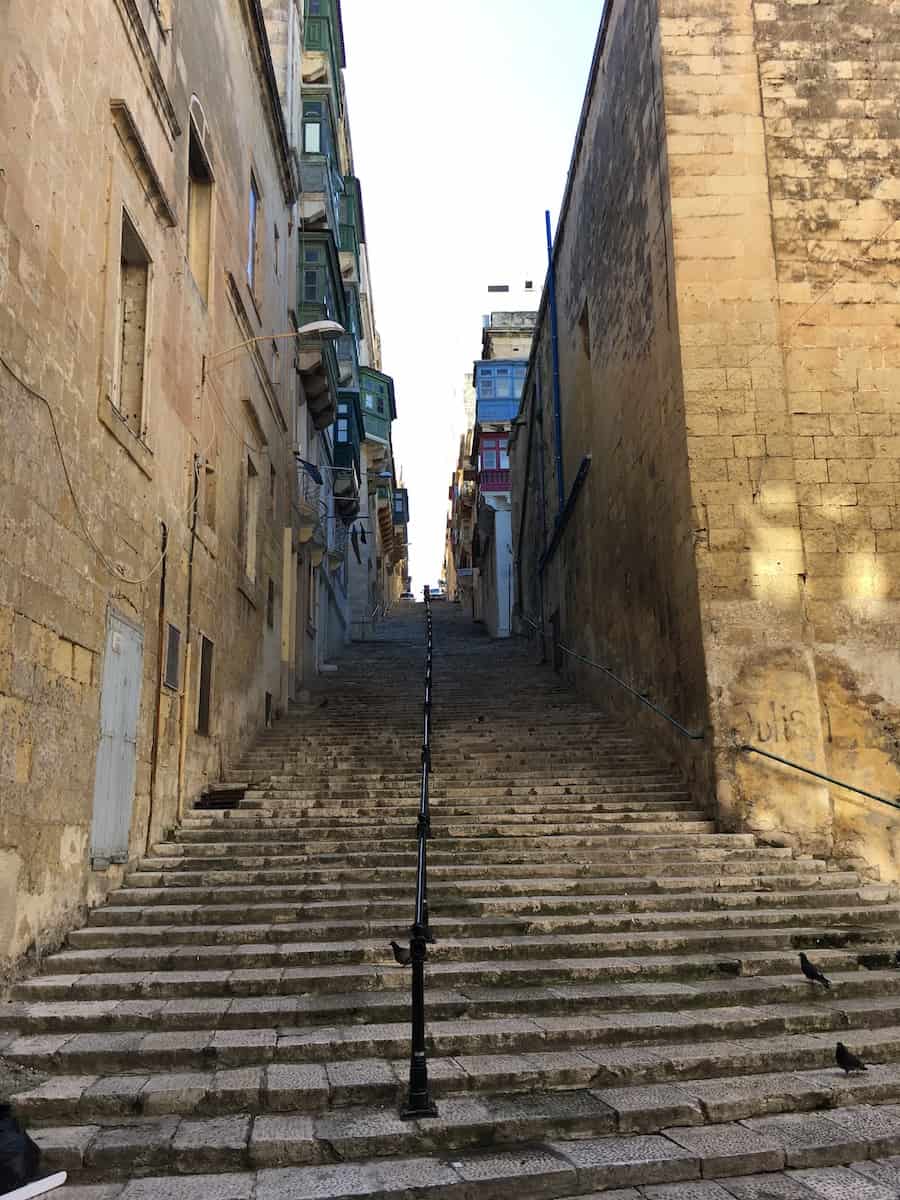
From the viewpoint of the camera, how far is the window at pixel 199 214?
1059cm

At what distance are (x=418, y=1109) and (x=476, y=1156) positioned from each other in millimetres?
363

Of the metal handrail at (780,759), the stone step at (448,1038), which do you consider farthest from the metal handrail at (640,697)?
the stone step at (448,1038)

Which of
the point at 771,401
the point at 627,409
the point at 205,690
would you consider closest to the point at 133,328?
the point at 205,690

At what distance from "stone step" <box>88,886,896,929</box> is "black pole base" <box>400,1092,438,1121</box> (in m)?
2.63

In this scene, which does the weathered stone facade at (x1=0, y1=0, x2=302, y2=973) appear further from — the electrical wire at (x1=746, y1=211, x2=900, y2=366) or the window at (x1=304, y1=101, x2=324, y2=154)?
the window at (x1=304, y1=101, x2=324, y2=154)

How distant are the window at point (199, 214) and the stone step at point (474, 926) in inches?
269

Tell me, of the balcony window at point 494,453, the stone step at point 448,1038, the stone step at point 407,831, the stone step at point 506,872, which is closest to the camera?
the stone step at point 448,1038

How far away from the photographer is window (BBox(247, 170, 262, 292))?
44.8ft

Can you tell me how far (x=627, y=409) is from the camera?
1320 cm

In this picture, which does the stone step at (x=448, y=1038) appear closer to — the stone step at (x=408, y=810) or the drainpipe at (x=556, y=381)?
the stone step at (x=408, y=810)

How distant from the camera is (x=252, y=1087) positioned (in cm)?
458

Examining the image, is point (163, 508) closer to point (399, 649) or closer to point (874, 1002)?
point (874, 1002)

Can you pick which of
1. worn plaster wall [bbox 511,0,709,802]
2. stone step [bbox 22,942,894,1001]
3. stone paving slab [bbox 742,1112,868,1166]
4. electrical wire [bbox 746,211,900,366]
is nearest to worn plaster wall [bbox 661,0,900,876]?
electrical wire [bbox 746,211,900,366]

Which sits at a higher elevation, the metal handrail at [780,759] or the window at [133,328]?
the window at [133,328]
